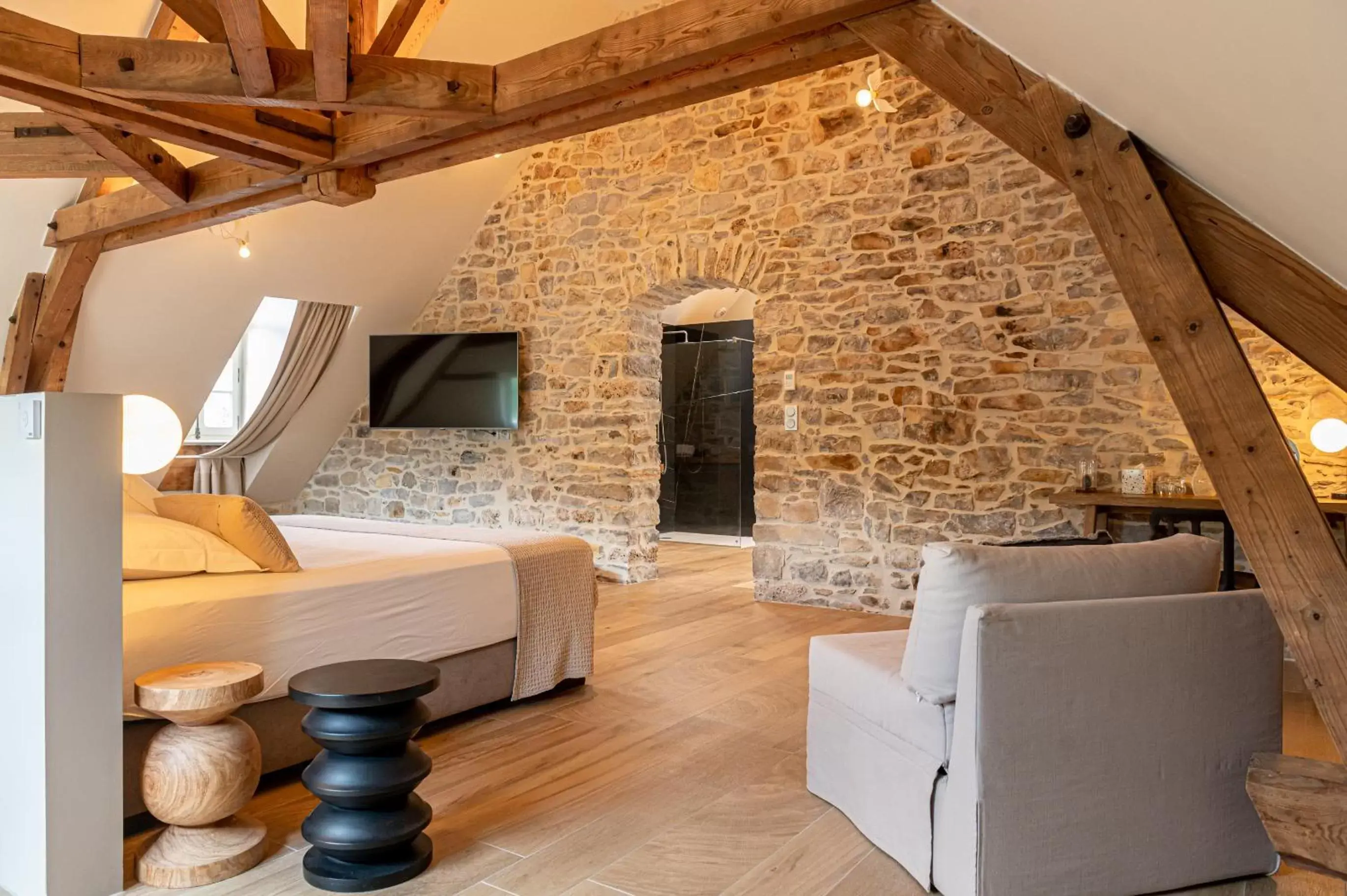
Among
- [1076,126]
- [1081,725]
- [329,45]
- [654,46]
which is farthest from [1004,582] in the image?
[329,45]

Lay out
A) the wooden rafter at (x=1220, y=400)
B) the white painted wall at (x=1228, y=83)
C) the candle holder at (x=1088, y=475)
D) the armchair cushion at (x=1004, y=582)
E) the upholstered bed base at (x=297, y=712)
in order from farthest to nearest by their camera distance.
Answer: the candle holder at (x=1088, y=475)
the upholstered bed base at (x=297, y=712)
the armchair cushion at (x=1004, y=582)
the wooden rafter at (x=1220, y=400)
the white painted wall at (x=1228, y=83)

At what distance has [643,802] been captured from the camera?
2812mm

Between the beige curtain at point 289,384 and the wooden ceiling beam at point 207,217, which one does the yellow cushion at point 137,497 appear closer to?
the wooden ceiling beam at point 207,217

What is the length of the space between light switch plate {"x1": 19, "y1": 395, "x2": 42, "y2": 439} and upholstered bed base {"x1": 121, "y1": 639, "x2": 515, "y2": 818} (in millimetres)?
765

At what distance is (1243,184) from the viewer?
2020 millimetres

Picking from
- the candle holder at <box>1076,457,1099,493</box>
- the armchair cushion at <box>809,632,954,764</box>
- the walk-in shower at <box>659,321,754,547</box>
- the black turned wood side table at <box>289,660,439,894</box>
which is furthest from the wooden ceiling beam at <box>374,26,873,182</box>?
the walk-in shower at <box>659,321,754,547</box>

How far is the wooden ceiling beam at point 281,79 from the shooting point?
3.07 m

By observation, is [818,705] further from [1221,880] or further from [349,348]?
[349,348]

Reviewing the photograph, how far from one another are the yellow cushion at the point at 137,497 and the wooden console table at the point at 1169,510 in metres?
4.15

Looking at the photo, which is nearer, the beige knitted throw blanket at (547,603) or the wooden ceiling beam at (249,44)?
the wooden ceiling beam at (249,44)

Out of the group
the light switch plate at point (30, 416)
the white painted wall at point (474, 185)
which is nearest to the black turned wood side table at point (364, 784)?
the light switch plate at point (30, 416)

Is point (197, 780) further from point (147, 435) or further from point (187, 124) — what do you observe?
point (187, 124)

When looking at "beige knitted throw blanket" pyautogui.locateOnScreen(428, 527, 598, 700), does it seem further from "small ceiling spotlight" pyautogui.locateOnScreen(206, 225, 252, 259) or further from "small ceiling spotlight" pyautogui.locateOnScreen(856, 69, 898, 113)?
"small ceiling spotlight" pyautogui.locateOnScreen(206, 225, 252, 259)

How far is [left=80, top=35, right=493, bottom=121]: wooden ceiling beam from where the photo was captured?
10.1 feet
